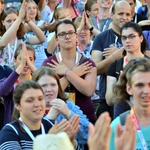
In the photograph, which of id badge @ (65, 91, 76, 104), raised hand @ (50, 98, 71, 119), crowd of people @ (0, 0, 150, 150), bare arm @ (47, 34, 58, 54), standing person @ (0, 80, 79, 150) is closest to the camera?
crowd of people @ (0, 0, 150, 150)

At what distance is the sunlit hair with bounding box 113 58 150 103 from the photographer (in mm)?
4307

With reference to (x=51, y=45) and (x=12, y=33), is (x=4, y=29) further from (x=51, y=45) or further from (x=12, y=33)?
(x=51, y=45)

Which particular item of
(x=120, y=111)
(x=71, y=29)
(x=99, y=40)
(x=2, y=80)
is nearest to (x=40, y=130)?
(x=120, y=111)

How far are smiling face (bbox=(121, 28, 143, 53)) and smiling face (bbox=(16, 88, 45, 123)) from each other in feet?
5.66

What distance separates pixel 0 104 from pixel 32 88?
1534mm

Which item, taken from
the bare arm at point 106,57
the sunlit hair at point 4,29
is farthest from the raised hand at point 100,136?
the sunlit hair at point 4,29

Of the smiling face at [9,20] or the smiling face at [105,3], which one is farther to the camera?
the smiling face at [105,3]

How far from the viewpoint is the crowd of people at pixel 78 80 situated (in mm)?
4117

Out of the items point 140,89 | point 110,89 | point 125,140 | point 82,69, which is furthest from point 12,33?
point 125,140

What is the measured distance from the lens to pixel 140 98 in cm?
414

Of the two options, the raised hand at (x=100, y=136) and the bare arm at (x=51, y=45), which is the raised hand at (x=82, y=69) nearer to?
the bare arm at (x=51, y=45)

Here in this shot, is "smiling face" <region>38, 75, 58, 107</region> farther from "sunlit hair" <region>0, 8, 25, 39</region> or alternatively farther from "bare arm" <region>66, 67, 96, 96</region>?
"sunlit hair" <region>0, 8, 25, 39</region>

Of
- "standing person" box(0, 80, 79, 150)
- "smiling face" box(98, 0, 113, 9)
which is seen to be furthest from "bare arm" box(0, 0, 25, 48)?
"standing person" box(0, 80, 79, 150)

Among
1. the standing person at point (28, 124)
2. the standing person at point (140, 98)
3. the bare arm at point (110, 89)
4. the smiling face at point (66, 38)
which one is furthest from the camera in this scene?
the smiling face at point (66, 38)
